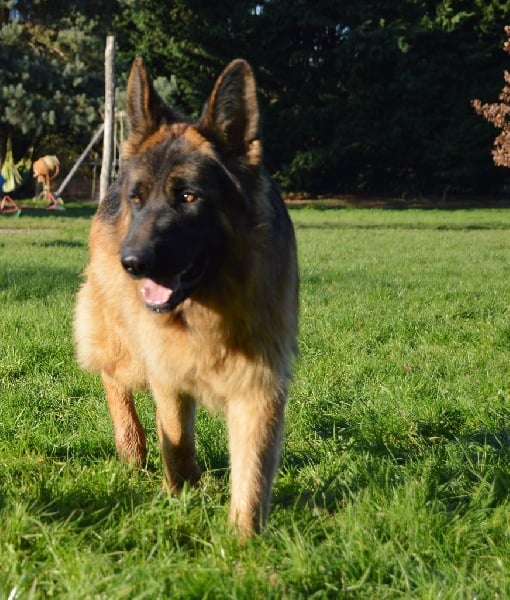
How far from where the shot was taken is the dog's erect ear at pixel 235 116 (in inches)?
115

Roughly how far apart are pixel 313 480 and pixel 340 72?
33.7 meters

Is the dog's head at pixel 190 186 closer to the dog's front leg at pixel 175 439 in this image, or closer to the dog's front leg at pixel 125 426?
the dog's front leg at pixel 175 439

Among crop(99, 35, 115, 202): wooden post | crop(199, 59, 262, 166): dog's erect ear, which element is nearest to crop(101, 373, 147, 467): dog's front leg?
crop(199, 59, 262, 166): dog's erect ear

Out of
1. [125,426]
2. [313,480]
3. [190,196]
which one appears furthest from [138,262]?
[313,480]

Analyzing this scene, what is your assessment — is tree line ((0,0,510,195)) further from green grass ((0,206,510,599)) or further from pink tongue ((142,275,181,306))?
pink tongue ((142,275,181,306))

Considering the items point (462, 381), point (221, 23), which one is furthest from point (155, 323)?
point (221, 23)

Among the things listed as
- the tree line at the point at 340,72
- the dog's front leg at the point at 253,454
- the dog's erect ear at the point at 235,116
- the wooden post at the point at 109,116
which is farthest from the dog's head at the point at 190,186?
the tree line at the point at 340,72

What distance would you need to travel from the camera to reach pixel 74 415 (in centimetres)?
405

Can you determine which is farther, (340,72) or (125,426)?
(340,72)

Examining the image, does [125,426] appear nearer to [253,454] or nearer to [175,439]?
[175,439]

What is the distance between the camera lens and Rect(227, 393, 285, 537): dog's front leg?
2.73m

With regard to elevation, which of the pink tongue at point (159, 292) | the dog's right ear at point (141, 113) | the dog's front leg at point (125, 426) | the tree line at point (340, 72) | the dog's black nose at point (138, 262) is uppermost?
the tree line at point (340, 72)

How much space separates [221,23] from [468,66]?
12.0 metres

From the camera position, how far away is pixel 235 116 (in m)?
3.00
